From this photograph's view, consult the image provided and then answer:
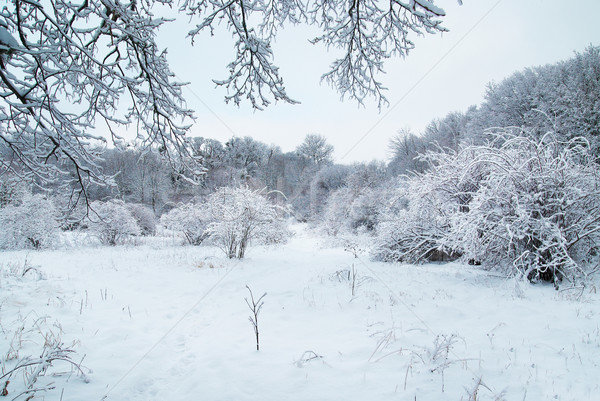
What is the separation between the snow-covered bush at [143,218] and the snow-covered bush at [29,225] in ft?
13.5

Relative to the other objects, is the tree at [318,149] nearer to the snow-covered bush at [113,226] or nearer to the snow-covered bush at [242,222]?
the snow-covered bush at [113,226]

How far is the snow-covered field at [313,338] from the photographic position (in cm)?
225

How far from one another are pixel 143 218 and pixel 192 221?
612 centimetres

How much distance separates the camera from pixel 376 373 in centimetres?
245

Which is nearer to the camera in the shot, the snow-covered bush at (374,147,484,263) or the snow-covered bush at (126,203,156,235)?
the snow-covered bush at (374,147,484,263)

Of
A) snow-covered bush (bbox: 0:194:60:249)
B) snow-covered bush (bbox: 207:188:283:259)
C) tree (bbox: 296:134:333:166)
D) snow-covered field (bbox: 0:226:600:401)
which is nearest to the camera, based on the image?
snow-covered field (bbox: 0:226:600:401)

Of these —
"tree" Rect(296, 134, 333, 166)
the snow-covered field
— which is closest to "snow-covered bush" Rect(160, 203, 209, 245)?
the snow-covered field

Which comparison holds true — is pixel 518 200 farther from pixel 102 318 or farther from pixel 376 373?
pixel 102 318

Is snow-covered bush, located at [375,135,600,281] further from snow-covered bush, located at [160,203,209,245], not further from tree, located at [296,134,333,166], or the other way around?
tree, located at [296,134,333,166]

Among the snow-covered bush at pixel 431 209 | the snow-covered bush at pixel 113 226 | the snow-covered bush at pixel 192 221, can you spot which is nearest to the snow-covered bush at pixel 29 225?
the snow-covered bush at pixel 113 226

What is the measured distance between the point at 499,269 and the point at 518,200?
189 centimetres

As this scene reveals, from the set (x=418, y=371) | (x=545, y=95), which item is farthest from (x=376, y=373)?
(x=545, y=95)

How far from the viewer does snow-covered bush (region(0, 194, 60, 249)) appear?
446 inches

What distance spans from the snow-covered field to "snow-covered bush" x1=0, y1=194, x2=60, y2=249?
8.06 m
